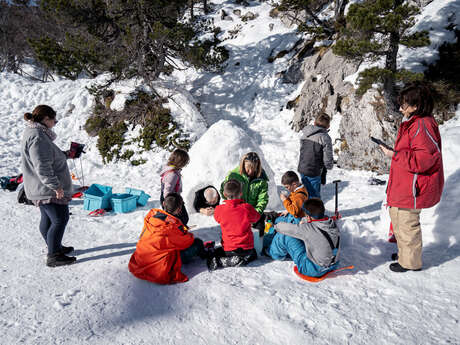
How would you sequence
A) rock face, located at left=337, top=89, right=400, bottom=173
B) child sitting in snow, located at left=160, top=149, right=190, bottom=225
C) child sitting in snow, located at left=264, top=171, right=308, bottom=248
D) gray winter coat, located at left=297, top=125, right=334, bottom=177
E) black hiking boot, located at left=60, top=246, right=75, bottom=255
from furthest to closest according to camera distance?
Result: rock face, located at left=337, top=89, right=400, bottom=173 → gray winter coat, located at left=297, top=125, right=334, bottom=177 → child sitting in snow, located at left=160, top=149, right=190, bottom=225 → child sitting in snow, located at left=264, top=171, right=308, bottom=248 → black hiking boot, located at left=60, top=246, right=75, bottom=255

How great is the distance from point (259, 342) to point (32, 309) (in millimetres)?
1897

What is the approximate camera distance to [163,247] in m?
2.66

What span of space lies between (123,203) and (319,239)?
3.24 metres

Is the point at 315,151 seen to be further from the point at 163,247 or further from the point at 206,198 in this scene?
the point at 163,247

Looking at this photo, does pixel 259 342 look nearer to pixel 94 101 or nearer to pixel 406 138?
pixel 406 138

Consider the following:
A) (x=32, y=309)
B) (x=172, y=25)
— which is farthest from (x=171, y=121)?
(x=32, y=309)

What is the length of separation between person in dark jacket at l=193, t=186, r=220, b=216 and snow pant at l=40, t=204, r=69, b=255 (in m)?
2.01

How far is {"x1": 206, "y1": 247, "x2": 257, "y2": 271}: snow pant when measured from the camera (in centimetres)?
291

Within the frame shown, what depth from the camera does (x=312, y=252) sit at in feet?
8.80

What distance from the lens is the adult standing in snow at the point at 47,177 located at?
2.65 m

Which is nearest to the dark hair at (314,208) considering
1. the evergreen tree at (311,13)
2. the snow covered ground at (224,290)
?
the snow covered ground at (224,290)

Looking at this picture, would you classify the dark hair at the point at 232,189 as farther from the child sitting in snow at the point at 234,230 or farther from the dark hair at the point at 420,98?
the dark hair at the point at 420,98

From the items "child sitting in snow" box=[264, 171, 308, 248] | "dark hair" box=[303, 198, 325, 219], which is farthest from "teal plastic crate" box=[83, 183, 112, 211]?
"dark hair" box=[303, 198, 325, 219]

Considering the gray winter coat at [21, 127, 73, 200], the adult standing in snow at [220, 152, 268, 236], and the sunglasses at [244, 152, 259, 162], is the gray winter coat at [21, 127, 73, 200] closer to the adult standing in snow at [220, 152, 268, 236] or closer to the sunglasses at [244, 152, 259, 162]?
the adult standing in snow at [220, 152, 268, 236]
